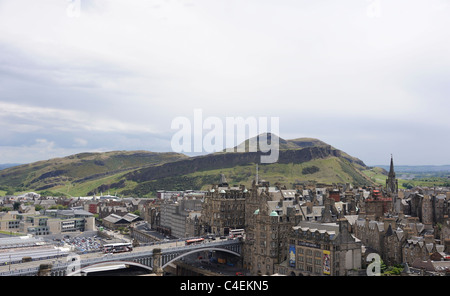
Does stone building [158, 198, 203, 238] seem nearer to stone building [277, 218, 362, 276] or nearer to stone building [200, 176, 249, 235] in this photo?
stone building [200, 176, 249, 235]

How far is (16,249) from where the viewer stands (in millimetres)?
91500

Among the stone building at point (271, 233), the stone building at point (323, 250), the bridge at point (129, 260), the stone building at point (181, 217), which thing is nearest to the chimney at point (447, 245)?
the stone building at point (323, 250)

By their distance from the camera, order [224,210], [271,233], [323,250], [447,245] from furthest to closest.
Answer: [224,210] < [271,233] < [447,245] < [323,250]

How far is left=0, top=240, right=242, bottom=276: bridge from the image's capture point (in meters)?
67.3

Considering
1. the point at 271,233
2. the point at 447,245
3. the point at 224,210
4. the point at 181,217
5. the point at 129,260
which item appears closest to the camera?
the point at 447,245

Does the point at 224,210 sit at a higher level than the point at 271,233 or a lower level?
higher

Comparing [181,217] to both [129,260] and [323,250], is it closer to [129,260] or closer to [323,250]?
[129,260]

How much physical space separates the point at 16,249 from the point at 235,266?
152 ft

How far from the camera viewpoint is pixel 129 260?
7594cm

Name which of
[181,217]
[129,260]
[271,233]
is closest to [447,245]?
[271,233]

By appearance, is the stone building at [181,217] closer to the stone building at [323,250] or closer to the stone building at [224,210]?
the stone building at [224,210]

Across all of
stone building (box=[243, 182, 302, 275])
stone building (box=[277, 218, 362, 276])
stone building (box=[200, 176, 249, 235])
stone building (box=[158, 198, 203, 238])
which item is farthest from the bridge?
stone building (box=[158, 198, 203, 238])

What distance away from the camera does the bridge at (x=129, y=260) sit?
6731 cm
